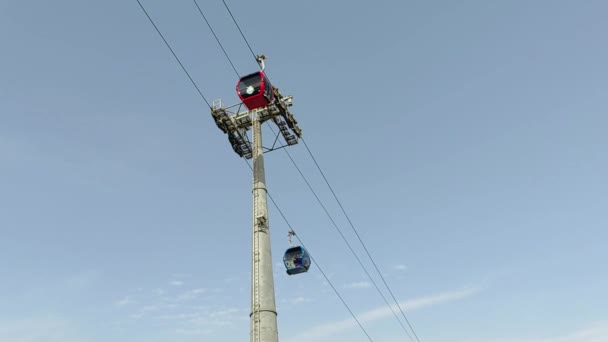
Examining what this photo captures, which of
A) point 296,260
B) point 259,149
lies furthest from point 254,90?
point 296,260

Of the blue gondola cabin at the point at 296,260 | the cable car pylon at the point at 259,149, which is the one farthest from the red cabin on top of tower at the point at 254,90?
the blue gondola cabin at the point at 296,260

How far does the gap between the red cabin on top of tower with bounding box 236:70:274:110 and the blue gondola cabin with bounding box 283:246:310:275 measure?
819cm

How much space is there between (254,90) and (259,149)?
3.27 metres

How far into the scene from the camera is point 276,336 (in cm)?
1994

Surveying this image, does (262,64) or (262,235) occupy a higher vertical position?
(262,64)

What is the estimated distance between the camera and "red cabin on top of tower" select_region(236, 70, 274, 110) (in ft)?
79.9

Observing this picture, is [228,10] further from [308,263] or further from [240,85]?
[308,263]

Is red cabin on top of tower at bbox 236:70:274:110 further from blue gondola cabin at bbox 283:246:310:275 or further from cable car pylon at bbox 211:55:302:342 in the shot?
blue gondola cabin at bbox 283:246:310:275

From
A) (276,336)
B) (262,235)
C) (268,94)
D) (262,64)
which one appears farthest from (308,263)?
(262,64)

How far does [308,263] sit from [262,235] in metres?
3.67

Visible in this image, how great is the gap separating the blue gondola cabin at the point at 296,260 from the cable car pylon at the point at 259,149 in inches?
104

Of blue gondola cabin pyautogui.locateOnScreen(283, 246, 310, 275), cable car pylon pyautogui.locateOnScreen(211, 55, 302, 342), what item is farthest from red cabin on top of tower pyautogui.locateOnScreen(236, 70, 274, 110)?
blue gondola cabin pyautogui.locateOnScreen(283, 246, 310, 275)

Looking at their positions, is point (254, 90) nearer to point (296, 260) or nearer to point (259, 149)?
point (259, 149)

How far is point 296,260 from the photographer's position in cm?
2438
